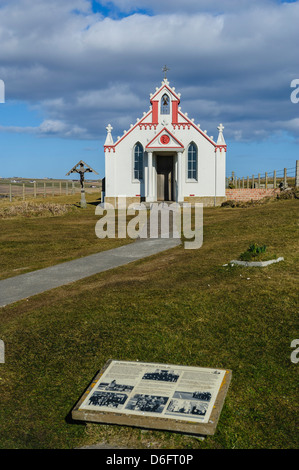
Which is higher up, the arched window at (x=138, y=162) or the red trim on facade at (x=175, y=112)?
the red trim on facade at (x=175, y=112)

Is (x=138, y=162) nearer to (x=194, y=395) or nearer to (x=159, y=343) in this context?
(x=159, y=343)

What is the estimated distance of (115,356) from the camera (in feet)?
21.7

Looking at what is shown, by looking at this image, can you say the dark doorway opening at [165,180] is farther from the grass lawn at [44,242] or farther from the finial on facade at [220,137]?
the grass lawn at [44,242]

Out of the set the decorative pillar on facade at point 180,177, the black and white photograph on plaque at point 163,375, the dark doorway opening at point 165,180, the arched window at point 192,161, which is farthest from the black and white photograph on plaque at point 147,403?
the dark doorway opening at point 165,180

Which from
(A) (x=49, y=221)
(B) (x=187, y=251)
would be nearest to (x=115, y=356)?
(B) (x=187, y=251)

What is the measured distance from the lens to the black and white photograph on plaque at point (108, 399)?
5.18 meters

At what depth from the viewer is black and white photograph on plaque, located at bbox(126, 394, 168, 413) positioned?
503 cm

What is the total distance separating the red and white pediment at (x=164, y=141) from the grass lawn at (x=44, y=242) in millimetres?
8752

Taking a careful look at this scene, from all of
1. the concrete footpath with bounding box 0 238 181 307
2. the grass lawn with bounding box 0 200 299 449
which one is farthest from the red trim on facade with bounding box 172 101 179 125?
the grass lawn with bounding box 0 200 299 449

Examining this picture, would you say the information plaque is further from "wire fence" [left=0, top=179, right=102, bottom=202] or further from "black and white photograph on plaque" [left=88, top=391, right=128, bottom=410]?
"wire fence" [left=0, top=179, right=102, bottom=202]

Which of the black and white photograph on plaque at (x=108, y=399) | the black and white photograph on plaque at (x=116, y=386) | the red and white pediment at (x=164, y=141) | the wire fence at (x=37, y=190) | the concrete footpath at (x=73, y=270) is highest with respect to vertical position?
the red and white pediment at (x=164, y=141)

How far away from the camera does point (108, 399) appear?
17.3ft

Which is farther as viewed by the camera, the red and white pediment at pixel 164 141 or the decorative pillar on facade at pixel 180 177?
the decorative pillar on facade at pixel 180 177
